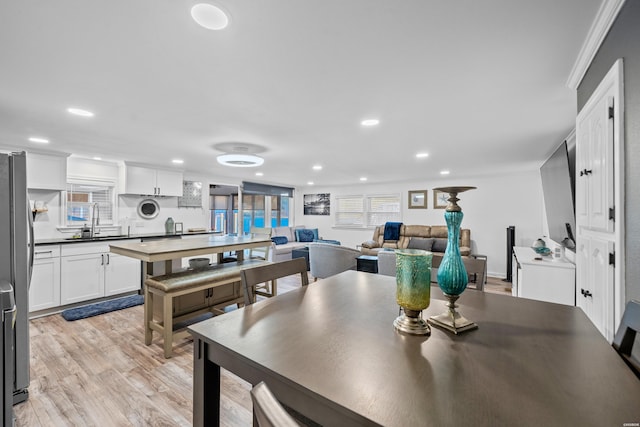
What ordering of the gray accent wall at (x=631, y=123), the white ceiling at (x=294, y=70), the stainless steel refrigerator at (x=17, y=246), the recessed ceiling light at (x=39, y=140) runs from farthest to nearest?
the recessed ceiling light at (x=39, y=140), the stainless steel refrigerator at (x=17, y=246), the white ceiling at (x=294, y=70), the gray accent wall at (x=631, y=123)

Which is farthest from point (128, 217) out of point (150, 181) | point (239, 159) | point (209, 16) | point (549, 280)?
point (549, 280)

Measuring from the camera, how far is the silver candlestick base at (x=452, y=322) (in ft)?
3.38

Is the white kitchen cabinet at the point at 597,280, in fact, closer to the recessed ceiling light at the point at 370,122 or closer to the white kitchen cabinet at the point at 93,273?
the recessed ceiling light at the point at 370,122

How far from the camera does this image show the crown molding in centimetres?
124

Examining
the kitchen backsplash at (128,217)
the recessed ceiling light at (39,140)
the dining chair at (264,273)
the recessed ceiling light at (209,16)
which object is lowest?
the dining chair at (264,273)

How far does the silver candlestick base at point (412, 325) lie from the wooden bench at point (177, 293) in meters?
2.30

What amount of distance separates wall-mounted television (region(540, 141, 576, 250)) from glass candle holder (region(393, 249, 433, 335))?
2135 millimetres

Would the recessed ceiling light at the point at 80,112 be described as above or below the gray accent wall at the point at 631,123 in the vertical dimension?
above

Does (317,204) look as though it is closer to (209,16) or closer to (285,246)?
(285,246)

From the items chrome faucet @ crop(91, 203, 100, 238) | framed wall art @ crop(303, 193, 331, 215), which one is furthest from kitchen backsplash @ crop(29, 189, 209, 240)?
framed wall art @ crop(303, 193, 331, 215)

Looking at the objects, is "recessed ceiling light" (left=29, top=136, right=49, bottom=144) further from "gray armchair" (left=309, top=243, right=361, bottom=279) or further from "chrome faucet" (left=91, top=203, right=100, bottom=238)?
"gray armchair" (left=309, top=243, right=361, bottom=279)

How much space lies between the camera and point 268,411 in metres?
0.43

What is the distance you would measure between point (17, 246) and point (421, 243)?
21.5ft

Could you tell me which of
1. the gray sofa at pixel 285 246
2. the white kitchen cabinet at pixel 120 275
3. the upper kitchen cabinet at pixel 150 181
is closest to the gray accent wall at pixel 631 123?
the white kitchen cabinet at pixel 120 275
